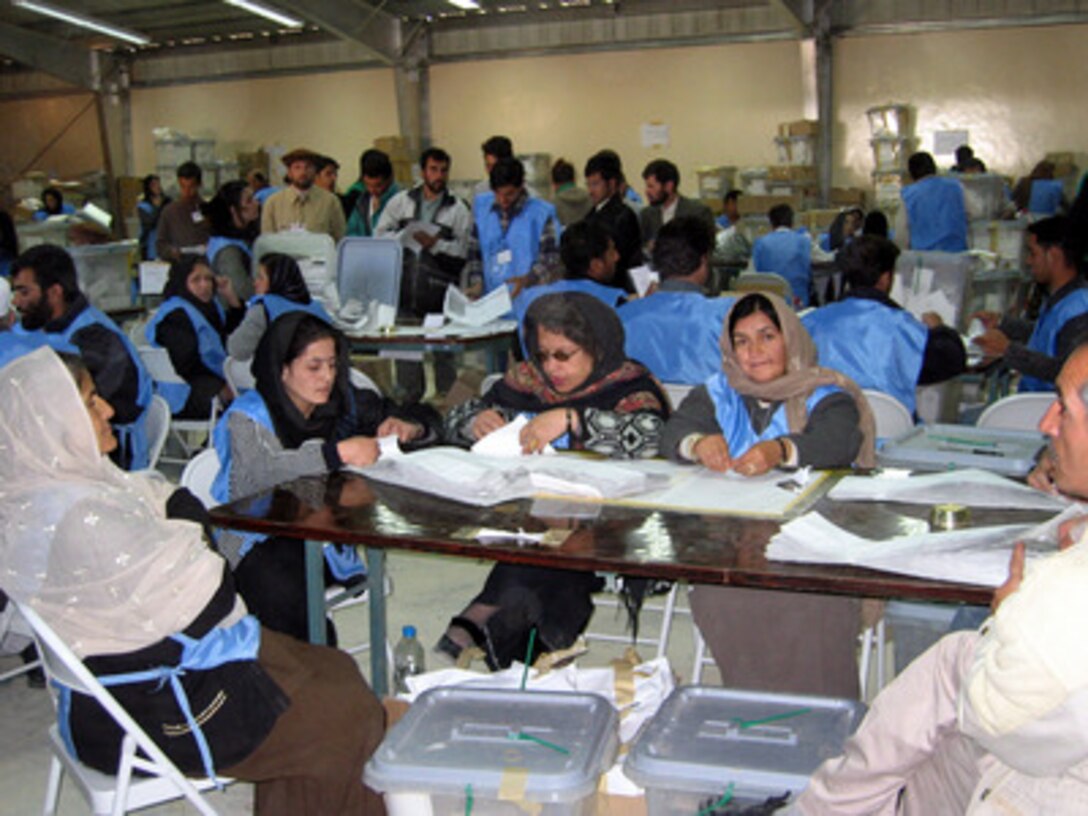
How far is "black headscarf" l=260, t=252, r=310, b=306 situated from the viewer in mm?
5781

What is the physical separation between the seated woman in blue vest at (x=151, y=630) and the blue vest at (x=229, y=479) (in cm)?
81

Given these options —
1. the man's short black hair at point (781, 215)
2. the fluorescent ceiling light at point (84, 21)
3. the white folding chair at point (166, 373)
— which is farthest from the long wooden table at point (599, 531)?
the fluorescent ceiling light at point (84, 21)

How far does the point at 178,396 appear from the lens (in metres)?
5.66

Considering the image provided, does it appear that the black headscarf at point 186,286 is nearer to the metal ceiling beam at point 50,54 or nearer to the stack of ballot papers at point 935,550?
the stack of ballot papers at point 935,550

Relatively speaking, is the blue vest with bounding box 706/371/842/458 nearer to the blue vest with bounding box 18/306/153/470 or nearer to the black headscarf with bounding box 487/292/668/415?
the black headscarf with bounding box 487/292/668/415

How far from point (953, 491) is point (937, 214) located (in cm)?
651

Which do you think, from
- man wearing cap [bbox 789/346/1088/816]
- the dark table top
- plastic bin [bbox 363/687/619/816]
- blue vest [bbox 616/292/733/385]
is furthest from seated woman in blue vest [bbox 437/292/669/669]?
man wearing cap [bbox 789/346/1088/816]

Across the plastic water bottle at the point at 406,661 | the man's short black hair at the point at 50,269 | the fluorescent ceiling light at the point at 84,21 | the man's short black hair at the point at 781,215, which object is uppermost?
the fluorescent ceiling light at the point at 84,21

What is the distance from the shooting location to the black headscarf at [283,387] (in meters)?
3.26

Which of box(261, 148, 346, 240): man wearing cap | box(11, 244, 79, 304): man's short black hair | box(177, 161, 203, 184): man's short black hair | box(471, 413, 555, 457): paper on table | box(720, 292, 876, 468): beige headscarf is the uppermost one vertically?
box(177, 161, 203, 184): man's short black hair

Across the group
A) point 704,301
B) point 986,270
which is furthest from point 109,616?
point 986,270

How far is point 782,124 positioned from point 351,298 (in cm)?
765

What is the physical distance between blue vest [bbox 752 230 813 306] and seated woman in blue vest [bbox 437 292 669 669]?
5720 millimetres

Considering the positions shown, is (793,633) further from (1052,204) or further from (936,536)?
(1052,204)
